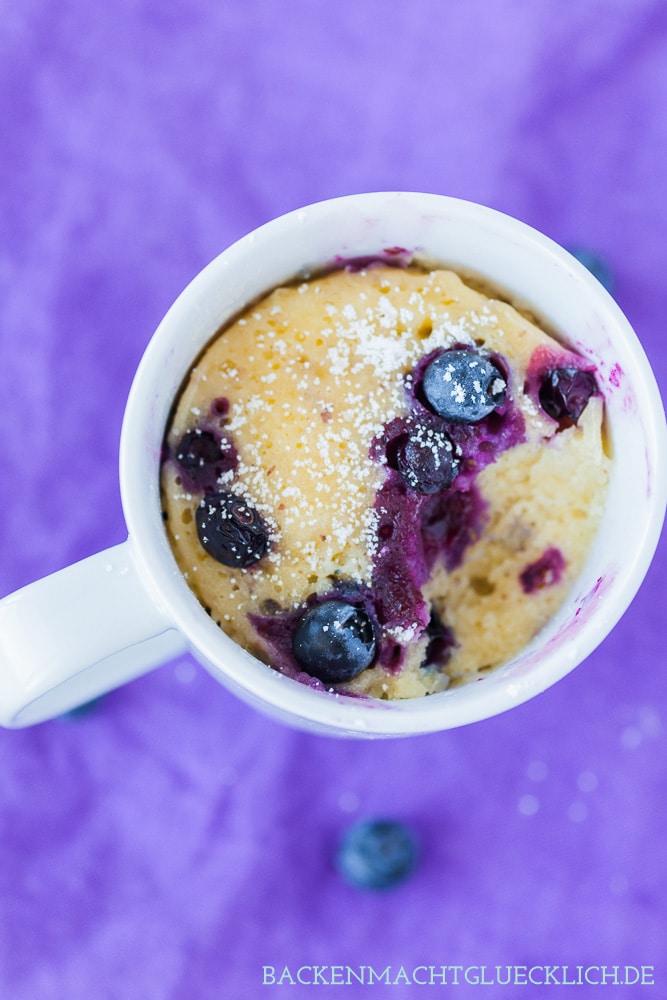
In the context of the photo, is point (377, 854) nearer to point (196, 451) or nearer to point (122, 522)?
point (122, 522)

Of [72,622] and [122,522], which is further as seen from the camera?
[122,522]

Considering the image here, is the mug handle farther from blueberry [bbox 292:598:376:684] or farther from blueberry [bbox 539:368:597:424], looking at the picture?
blueberry [bbox 539:368:597:424]

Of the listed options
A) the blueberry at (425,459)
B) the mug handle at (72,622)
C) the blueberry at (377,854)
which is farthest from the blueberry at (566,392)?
the blueberry at (377,854)

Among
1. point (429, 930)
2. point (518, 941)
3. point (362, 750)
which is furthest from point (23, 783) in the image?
point (518, 941)

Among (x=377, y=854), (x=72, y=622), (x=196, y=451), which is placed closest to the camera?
(x=72, y=622)

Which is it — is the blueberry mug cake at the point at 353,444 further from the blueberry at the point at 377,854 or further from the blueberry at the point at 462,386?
the blueberry at the point at 377,854

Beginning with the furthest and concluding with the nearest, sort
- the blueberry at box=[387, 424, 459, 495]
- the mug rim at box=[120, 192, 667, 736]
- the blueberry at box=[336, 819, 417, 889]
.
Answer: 1. the blueberry at box=[336, 819, 417, 889]
2. the blueberry at box=[387, 424, 459, 495]
3. the mug rim at box=[120, 192, 667, 736]

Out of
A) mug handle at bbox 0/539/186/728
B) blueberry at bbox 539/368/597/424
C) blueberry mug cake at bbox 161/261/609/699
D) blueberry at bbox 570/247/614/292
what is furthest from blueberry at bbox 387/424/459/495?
blueberry at bbox 570/247/614/292

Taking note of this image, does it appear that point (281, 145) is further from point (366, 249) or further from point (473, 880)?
point (473, 880)

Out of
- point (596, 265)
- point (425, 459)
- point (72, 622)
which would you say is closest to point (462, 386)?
point (425, 459)
